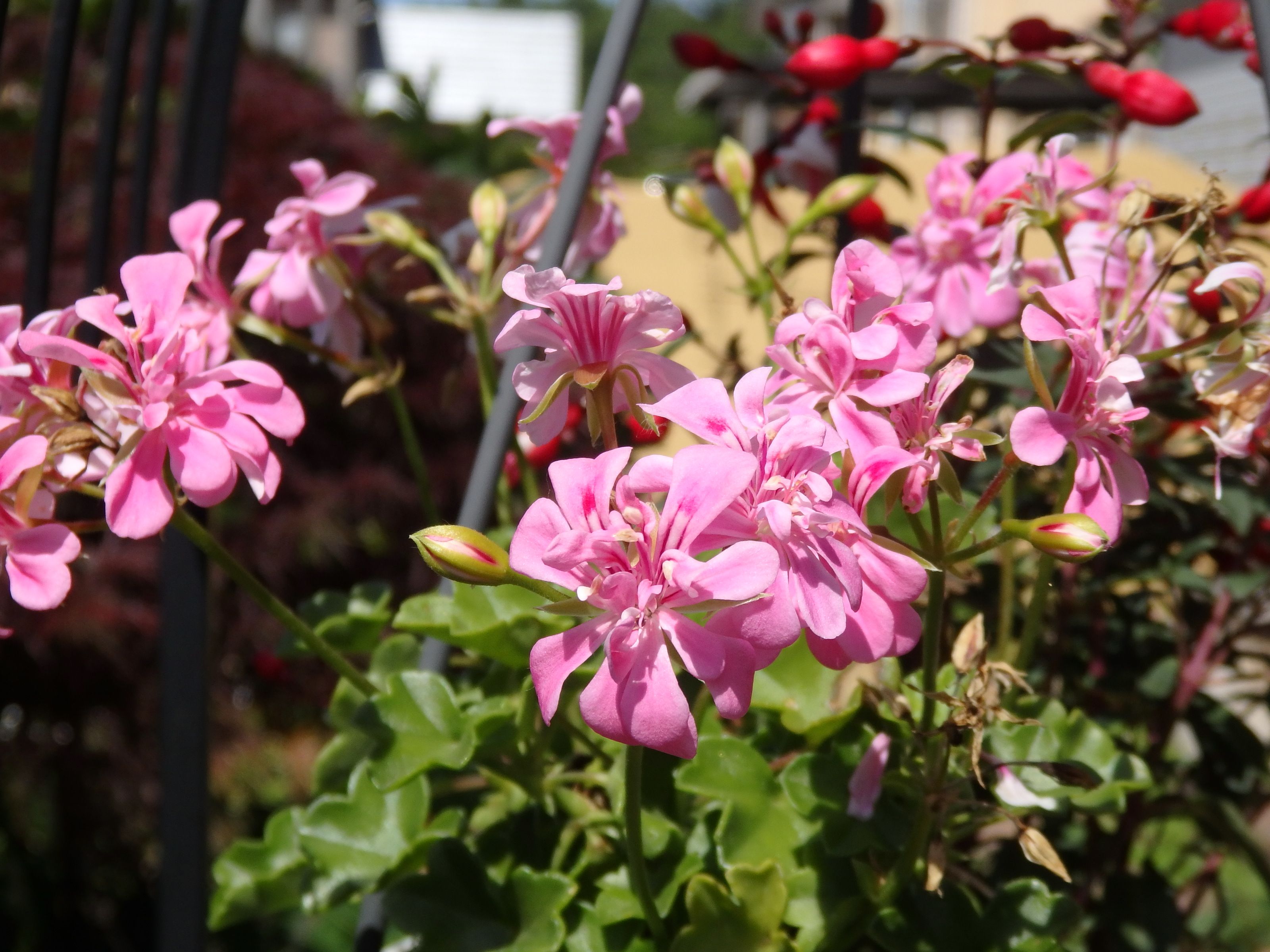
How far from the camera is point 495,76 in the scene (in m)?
15.6

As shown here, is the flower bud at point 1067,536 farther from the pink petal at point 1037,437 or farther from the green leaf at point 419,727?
the green leaf at point 419,727

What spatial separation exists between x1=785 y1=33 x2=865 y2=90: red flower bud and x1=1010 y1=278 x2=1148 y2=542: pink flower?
0.37 meters

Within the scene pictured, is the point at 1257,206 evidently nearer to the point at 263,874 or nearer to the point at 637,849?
the point at 637,849

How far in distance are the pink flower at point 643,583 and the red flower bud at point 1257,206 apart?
0.72m

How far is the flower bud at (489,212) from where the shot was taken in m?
0.77

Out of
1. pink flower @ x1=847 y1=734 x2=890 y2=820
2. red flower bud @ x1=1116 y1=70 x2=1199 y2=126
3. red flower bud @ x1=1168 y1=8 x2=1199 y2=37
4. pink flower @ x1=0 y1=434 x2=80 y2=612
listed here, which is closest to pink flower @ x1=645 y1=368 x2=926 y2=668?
pink flower @ x1=847 y1=734 x2=890 y2=820

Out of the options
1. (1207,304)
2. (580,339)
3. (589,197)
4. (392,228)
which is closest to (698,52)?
(589,197)

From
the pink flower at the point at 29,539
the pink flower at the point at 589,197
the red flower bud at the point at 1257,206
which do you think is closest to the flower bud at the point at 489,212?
the pink flower at the point at 589,197

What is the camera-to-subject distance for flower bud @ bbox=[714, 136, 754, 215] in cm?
85

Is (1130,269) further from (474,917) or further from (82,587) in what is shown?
(82,587)

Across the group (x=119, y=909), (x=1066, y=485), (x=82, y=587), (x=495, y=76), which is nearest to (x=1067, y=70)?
(x=1066, y=485)

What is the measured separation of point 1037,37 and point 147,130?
2.23 feet

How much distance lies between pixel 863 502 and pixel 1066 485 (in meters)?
0.13

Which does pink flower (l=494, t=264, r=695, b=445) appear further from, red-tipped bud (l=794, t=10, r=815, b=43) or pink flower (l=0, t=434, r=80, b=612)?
red-tipped bud (l=794, t=10, r=815, b=43)
